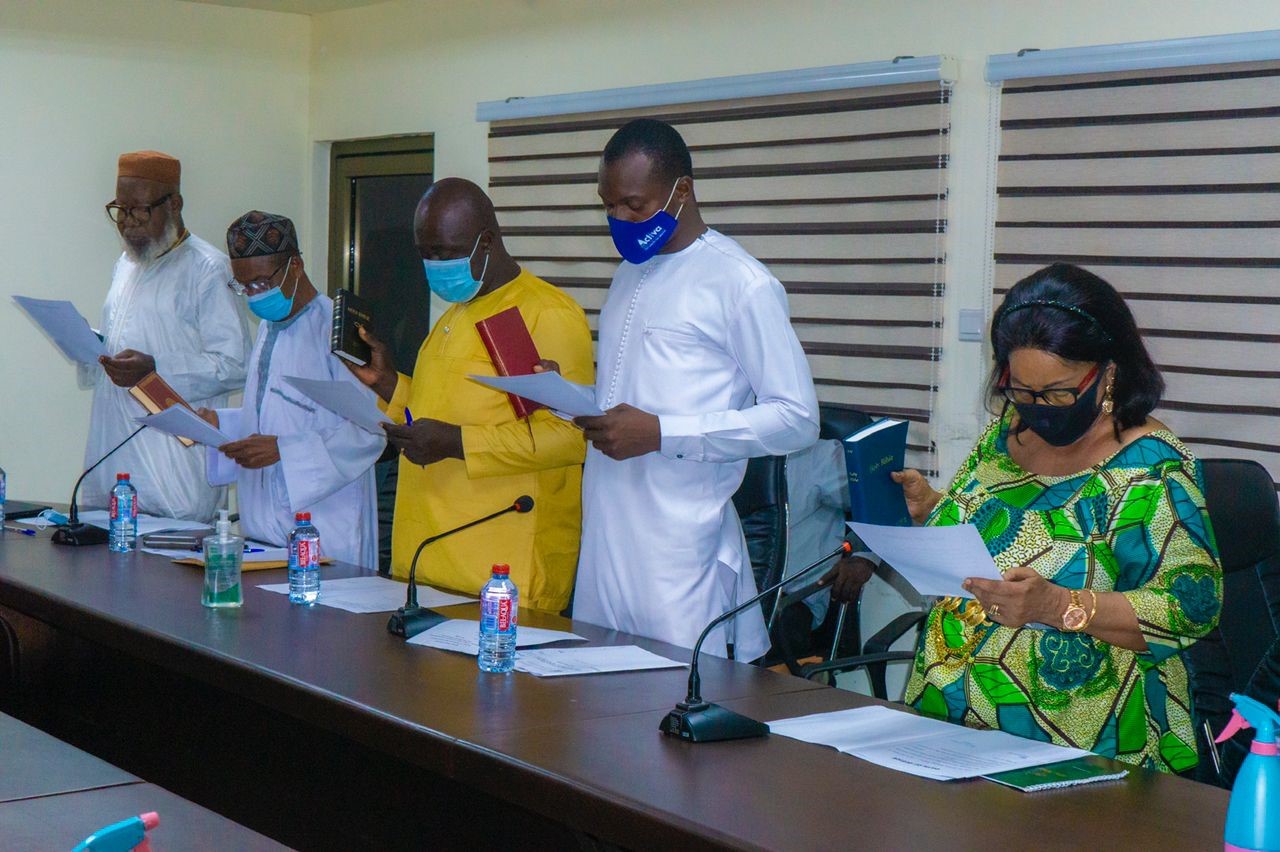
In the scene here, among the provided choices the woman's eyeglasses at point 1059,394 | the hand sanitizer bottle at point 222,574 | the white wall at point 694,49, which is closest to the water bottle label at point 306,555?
the hand sanitizer bottle at point 222,574

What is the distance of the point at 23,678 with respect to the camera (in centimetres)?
345

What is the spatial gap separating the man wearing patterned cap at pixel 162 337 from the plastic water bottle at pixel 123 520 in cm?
74

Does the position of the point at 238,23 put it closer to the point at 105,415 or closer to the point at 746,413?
the point at 105,415

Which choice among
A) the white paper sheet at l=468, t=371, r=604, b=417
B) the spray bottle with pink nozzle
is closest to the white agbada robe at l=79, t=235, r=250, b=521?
the white paper sheet at l=468, t=371, r=604, b=417

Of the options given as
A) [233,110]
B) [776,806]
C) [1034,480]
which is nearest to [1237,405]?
[1034,480]

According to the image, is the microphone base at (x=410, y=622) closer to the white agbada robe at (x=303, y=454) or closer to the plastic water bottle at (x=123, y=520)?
the white agbada robe at (x=303, y=454)

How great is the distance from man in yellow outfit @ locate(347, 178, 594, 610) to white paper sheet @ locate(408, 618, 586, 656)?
0.43 metres

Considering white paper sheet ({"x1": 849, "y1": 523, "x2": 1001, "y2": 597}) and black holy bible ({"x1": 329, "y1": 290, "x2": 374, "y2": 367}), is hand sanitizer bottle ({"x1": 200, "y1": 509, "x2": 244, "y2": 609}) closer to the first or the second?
black holy bible ({"x1": 329, "y1": 290, "x2": 374, "y2": 367})

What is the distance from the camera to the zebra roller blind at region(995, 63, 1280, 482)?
3463mm

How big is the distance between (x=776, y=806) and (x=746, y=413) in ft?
4.01

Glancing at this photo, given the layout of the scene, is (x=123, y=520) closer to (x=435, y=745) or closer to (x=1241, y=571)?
(x=435, y=745)

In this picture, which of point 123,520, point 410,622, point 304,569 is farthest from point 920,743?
point 123,520

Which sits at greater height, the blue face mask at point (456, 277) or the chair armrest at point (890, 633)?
the blue face mask at point (456, 277)

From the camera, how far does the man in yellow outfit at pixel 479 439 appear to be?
10.2 feet
